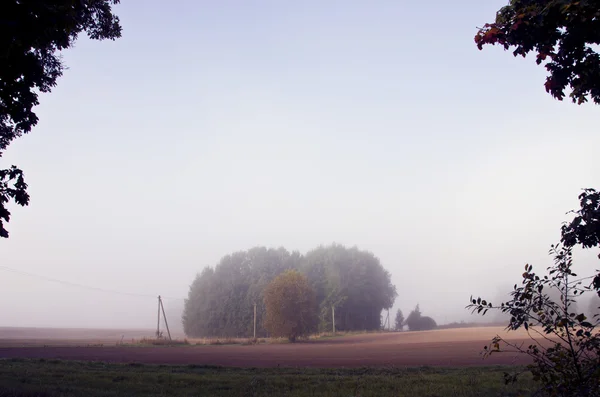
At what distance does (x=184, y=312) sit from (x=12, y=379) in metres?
82.4

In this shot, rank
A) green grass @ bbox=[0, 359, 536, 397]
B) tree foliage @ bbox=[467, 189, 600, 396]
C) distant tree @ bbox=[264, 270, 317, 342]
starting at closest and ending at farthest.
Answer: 1. tree foliage @ bbox=[467, 189, 600, 396]
2. green grass @ bbox=[0, 359, 536, 397]
3. distant tree @ bbox=[264, 270, 317, 342]

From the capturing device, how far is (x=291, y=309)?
54969 millimetres

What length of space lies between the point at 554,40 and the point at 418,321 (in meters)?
97.7

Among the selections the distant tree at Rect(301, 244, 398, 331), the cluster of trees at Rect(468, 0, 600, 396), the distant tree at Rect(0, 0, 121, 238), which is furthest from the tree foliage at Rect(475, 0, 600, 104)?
the distant tree at Rect(301, 244, 398, 331)

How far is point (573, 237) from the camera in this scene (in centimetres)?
461

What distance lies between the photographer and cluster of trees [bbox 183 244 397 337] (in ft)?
263

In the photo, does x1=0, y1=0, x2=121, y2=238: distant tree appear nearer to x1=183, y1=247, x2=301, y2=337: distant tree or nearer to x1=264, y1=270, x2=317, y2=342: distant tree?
x1=264, y1=270, x2=317, y2=342: distant tree

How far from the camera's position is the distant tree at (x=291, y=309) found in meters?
54.6

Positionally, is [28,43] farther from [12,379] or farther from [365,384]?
[12,379]

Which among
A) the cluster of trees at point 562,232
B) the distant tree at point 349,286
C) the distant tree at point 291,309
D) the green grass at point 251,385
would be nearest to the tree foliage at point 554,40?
the cluster of trees at point 562,232

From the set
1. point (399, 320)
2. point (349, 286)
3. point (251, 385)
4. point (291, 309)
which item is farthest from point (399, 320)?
point (251, 385)

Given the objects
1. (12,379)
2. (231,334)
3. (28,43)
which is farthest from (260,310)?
(28,43)

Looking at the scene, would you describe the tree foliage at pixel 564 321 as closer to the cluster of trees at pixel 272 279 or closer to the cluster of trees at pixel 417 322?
the cluster of trees at pixel 272 279

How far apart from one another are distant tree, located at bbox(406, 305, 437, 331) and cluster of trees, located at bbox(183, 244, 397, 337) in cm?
962
